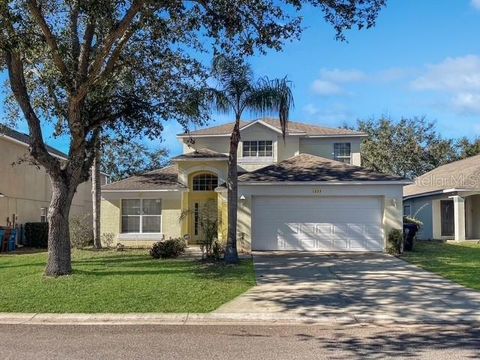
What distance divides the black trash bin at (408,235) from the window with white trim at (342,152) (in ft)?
24.1

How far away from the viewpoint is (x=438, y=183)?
30297 mm

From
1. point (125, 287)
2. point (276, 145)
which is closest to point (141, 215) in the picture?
point (276, 145)

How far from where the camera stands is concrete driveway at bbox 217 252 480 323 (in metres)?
9.80

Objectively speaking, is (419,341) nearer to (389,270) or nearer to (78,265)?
(389,270)

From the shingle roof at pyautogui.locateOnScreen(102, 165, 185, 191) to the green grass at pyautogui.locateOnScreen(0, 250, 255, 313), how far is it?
26.2 ft

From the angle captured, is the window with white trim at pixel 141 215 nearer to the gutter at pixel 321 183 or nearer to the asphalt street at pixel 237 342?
the gutter at pixel 321 183

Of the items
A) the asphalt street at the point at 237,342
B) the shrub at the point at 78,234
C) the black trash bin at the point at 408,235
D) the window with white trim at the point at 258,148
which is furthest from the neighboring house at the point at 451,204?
the asphalt street at the point at 237,342

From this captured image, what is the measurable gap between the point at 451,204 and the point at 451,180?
2.10m

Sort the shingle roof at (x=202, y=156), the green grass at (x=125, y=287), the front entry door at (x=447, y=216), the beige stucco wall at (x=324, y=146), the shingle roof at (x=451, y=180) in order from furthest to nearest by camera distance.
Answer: the front entry door at (x=447, y=216), the beige stucco wall at (x=324, y=146), the shingle roof at (x=451, y=180), the shingle roof at (x=202, y=156), the green grass at (x=125, y=287)

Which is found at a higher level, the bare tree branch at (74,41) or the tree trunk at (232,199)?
the bare tree branch at (74,41)

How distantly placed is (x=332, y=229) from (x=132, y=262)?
26.4 feet

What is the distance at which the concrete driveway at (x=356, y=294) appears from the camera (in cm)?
980

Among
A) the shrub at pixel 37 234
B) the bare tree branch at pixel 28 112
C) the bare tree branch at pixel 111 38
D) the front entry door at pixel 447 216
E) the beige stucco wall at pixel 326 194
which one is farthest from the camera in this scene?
the front entry door at pixel 447 216

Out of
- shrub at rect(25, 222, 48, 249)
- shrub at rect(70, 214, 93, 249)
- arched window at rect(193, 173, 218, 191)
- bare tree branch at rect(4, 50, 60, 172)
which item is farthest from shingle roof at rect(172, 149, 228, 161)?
bare tree branch at rect(4, 50, 60, 172)
